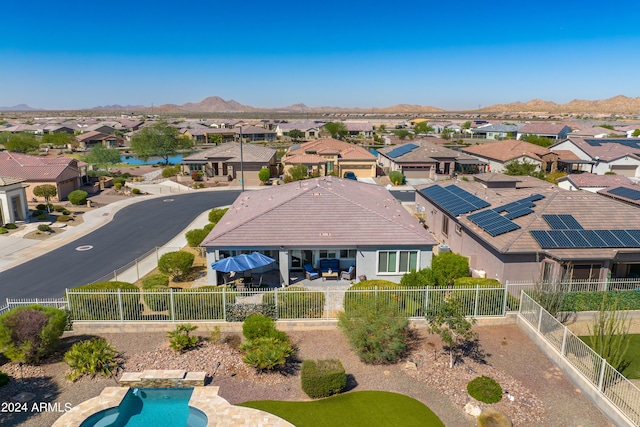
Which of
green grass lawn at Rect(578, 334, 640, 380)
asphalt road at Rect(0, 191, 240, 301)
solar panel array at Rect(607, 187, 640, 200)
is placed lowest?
asphalt road at Rect(0, 191, 240, 301)

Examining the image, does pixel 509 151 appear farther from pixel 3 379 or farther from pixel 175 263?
pixel 3 379

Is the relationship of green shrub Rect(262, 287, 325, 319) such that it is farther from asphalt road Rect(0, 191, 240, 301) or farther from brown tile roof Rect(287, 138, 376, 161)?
brown tile roof Rect(287, 138, 376, 161)

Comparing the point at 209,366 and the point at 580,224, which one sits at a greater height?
the point at 580,224

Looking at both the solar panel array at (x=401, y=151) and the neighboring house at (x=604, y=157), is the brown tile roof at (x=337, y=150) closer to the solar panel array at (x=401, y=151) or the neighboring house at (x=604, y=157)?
the solar panel array at (x=401, y=151)

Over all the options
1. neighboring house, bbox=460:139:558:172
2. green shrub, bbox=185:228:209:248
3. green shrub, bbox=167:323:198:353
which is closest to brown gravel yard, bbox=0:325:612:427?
green shrub, bbox=167:323:198:353

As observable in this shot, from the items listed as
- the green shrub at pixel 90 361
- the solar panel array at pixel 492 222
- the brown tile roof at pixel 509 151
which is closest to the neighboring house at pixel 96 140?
the brown tile roof at pixel 509 151

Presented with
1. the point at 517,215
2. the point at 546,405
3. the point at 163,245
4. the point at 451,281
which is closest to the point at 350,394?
the point at 546,405

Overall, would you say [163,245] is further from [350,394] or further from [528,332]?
[528,332]
